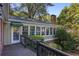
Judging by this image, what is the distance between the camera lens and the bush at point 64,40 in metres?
2.11

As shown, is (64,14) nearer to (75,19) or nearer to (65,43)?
(75,19)

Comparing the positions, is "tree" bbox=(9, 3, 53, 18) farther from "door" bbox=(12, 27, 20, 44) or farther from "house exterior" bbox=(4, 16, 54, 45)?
"door" bbox=(12, 27, 20, 44)

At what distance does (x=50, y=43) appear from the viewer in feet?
7.07

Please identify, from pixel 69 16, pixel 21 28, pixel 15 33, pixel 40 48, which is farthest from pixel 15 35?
pixel 69 16

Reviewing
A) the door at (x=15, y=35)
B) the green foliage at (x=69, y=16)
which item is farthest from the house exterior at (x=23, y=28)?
the green foliage at (x=69, y=16)

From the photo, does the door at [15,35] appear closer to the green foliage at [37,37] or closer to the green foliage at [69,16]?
the green foliage at [37,37]

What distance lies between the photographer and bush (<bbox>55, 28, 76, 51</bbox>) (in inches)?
83.1

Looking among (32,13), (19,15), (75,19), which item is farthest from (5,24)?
(75,19)

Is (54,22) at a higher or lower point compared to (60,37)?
higher

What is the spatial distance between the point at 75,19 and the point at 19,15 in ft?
2.86

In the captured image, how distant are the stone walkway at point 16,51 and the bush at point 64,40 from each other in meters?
0.46

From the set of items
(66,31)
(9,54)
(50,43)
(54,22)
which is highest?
(54,22)

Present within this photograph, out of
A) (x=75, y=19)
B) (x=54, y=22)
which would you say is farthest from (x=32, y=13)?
(x=75, y=19)

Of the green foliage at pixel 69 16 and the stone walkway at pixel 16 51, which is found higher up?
the green foliage at pixel 69 16
